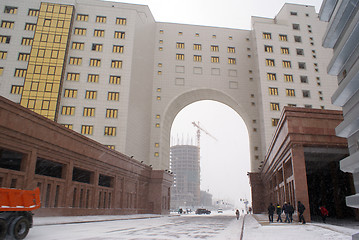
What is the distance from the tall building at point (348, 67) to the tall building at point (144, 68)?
39.3 meters

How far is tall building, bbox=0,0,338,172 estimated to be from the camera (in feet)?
145

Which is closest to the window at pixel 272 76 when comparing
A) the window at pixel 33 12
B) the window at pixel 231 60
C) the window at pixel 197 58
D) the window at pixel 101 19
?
the window at pixel 231 60

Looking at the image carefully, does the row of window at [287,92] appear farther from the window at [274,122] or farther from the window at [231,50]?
the window at [231,50]

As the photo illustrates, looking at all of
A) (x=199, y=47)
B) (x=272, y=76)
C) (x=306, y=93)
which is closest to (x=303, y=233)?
(x=272, y=76)

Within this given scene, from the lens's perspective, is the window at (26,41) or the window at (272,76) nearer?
the window at (26,41)

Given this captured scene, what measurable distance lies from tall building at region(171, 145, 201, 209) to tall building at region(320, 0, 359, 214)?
154740 mm

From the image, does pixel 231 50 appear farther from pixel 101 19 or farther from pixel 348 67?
pixel 348 67

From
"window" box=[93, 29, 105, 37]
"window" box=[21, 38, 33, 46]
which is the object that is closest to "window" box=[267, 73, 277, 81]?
"window" box=[93, 29, 105, 37]

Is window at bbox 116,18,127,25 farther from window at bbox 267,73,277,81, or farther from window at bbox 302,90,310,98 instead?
window at bbox 302,90,310,98

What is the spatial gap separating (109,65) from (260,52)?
28272mm

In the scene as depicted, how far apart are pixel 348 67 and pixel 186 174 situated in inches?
6525

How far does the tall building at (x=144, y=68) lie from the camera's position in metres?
44.3

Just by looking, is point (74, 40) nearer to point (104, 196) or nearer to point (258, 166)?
point (104, 196)

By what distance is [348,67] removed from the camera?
5.08 m
